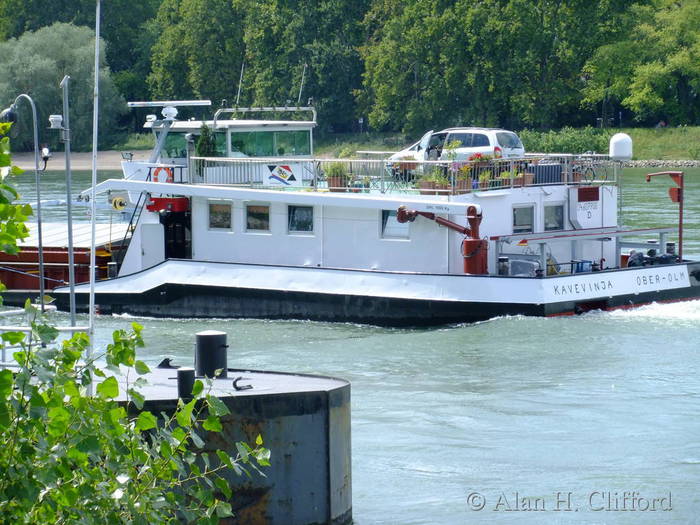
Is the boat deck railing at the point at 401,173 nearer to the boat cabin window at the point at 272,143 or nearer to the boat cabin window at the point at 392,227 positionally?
the boat cabin window at the point at 392,227

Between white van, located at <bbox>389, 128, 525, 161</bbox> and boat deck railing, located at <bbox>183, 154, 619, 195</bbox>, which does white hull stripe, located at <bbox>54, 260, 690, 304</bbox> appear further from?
white van, located at <bbox>389, 128, 525, 161</bbox>

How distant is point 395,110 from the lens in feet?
234

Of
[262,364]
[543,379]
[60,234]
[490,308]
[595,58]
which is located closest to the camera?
[543,379]

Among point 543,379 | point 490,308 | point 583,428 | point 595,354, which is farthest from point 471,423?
point 490,308

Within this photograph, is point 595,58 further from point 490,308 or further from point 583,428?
point 583,428

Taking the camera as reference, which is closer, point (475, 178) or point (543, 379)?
point (543, 379)

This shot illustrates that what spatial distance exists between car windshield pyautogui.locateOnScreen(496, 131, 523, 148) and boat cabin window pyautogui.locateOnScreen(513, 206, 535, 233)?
28.1 ft

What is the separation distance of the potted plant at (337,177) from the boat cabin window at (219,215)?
6.08ft

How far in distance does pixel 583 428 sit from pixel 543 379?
2462 millimetres

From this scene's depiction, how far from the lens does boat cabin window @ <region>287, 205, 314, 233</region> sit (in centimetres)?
2052

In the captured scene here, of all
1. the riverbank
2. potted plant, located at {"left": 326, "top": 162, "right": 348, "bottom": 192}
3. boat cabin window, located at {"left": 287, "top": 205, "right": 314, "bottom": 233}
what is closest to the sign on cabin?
potted plant, located at {"left": 326, "top": 162, "right": 348, "bottom": 192}

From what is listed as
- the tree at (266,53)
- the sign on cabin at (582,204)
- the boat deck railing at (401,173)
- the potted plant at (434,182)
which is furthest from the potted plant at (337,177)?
the tree at (266,53)

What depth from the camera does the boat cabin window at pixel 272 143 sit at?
22.9 metres

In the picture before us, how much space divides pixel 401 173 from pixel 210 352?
11.6m
